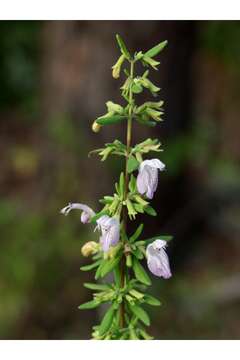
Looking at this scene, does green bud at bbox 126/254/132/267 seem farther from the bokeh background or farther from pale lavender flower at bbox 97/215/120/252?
the bokeh background

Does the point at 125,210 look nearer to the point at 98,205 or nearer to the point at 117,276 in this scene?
the point at 117,276

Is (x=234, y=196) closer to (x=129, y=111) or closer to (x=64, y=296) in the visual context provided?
(x=64, y=296)

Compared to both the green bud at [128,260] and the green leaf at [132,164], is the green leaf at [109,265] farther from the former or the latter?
the green leaf at [132,164]

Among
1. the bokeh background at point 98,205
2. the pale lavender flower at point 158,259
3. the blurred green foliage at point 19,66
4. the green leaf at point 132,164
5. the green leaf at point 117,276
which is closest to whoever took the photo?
the green leaf at point 132,164

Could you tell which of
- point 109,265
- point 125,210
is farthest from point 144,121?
point 109,265

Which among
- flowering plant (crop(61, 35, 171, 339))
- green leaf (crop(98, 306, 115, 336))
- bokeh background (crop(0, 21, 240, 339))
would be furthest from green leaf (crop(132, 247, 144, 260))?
bokeh background (crop(0, 21, 240, 339))

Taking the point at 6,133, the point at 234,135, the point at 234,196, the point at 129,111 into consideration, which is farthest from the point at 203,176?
the point at 129,111

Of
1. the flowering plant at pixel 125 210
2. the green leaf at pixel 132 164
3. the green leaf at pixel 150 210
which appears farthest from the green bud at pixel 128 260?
the green leaf at pixel 132 164
